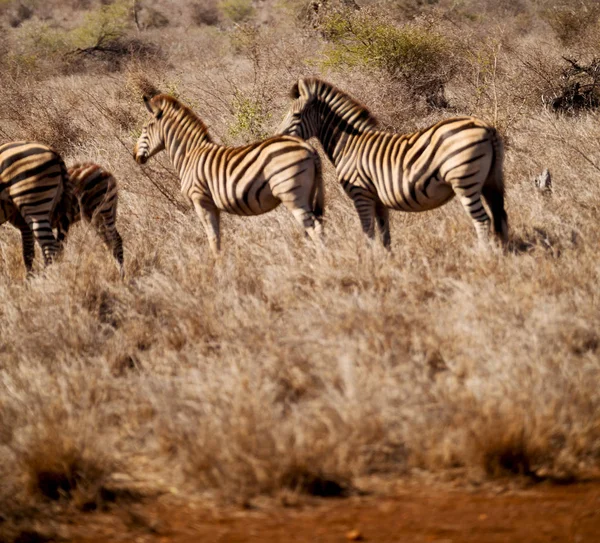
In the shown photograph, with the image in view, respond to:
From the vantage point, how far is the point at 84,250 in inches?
289

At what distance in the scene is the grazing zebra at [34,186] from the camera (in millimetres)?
7648

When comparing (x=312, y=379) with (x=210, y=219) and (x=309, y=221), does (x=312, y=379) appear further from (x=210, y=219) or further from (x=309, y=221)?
(x=210, y=219)

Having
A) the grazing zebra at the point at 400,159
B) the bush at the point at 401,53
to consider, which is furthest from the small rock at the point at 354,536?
the bush at the point at 401,53

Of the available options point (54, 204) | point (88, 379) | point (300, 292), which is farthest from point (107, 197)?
point (88, 379)

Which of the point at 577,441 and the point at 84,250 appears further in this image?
the point at 84,250

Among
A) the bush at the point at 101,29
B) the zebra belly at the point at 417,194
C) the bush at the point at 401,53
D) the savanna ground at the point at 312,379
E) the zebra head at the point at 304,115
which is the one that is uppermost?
the bush at the point at 101,29

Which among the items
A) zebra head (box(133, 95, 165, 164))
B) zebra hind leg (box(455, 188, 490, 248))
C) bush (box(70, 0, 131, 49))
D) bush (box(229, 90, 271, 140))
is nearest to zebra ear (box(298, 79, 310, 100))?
zebra head (box(133, 95, 165, 164))

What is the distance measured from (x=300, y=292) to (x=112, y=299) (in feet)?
5.97

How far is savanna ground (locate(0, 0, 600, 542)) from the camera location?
3.81m

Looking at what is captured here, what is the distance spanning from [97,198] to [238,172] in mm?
2150

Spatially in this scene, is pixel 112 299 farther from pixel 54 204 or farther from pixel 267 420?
pixel 267 420

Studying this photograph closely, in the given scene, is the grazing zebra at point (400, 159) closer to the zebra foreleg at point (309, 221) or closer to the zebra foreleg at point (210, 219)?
the zebra foreleg at point (309, 221)

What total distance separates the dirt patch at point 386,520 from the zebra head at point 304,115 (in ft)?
16.1

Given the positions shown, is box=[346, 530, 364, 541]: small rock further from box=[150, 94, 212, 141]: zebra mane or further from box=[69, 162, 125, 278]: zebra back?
box=[150, 94, 212, 141]: zebra mane
